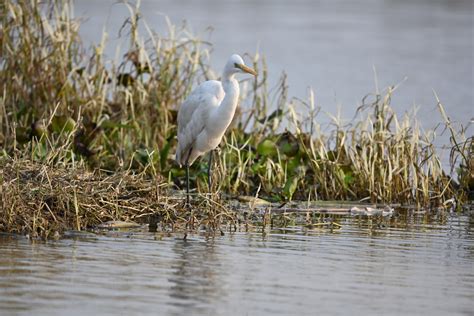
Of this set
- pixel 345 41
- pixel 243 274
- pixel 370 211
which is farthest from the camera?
pixel 345 41

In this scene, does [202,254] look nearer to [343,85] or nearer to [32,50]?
[32,50]

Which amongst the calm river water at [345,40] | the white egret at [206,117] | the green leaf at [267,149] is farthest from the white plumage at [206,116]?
→ the calm river water at [345,40]

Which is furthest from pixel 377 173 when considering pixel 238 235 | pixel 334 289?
pixel 334 289

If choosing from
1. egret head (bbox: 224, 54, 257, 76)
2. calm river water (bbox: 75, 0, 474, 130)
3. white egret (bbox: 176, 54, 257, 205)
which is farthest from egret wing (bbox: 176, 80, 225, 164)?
calm river water (bbox: 75, 0, 474, 130)

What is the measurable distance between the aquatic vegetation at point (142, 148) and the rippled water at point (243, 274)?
385 millimetres

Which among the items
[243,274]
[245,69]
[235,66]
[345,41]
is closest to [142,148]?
[235,66]

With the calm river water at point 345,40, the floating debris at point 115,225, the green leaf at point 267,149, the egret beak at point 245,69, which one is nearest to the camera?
the floating debris at point 115,225

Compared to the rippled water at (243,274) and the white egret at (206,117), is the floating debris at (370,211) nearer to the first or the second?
the rippled water at (243,274)

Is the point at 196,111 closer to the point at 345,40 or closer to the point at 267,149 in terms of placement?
the point at 267,149

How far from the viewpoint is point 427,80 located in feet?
63.9

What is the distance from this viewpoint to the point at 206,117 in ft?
31.6

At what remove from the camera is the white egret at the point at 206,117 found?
9.32 meters

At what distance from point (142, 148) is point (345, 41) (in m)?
14.2

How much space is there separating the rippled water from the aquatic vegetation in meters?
0.38
